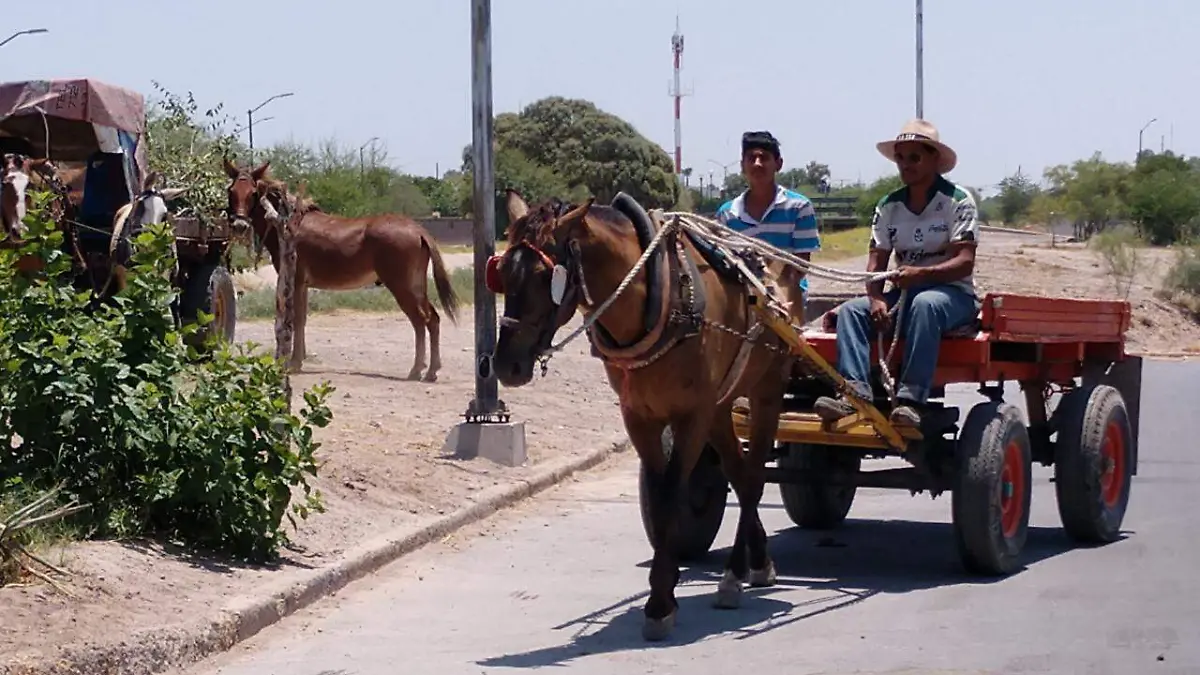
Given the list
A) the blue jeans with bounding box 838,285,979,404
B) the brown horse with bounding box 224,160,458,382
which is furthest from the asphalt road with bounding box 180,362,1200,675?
the brown horse with bounding box 224,160,458,382

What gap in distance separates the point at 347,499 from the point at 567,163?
59.8 meters

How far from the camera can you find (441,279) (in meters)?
19.5

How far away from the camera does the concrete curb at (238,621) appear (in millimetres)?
6684

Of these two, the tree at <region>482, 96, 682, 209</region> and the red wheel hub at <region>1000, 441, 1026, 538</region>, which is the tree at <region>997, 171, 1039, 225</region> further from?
the red wheel hub at <region>1000, 441, 1026, 538</region>

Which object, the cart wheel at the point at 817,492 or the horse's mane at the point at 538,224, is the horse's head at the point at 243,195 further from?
the horse's mane at the point at 538,224

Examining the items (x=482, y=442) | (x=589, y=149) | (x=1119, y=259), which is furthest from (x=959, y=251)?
(x=589, y=149)

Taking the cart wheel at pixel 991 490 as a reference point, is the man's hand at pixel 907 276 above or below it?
above

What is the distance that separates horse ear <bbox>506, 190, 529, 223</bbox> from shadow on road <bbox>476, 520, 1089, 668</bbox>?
1940 mm

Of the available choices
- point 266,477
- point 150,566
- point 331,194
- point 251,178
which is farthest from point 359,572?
point 331,194

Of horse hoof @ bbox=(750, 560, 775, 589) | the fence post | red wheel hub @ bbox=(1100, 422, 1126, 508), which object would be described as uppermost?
the fence post

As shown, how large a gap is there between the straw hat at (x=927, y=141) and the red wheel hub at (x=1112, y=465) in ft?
6.34

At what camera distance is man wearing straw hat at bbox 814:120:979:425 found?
8.89 meters

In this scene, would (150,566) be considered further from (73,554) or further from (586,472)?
(586,472)

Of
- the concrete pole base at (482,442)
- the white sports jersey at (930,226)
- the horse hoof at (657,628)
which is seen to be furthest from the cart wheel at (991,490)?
the concrete pole base at (482,442)
